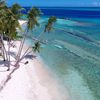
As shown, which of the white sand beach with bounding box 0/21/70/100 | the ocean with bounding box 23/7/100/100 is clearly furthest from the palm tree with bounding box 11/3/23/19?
the ocean with bounding box 23/7/100/100

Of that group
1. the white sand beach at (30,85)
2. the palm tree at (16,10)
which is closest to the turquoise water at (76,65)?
the white sand beach at (30,85)

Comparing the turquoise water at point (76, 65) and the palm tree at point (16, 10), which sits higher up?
the palm tree at point (16, 10)

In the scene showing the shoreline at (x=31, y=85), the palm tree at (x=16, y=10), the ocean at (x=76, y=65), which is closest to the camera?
the shoreline at (x=31, y=85)

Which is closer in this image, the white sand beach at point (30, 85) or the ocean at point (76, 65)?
the white sand beach at point (30, 85)

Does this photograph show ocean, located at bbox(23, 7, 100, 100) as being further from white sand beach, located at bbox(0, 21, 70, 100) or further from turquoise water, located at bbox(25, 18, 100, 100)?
white sand beach, located at bbox(0, 21, 70, 100)

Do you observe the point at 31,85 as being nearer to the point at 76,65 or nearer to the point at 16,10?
the point at 16,10

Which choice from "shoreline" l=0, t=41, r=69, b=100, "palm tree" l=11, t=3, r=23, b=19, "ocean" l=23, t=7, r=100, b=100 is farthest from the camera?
"palm tree" l=11, t=3, r=23, b=19

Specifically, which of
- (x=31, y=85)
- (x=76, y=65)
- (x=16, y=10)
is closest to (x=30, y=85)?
(x=31, y=85)

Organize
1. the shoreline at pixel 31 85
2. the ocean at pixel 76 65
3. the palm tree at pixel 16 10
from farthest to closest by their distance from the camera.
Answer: the palm tree at pixel 16 10
the ocean at pixel 76 65
the shoreline at pixel 31 85

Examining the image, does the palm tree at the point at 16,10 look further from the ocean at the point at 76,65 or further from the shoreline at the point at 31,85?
the ocean at the point at 76,65

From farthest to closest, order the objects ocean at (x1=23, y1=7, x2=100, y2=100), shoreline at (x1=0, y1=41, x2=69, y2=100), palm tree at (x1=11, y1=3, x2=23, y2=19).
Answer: palm tree at (x1=11, y1=3, x2=23, y2=19) < ocean at (x1=23, y1=7, x2=100, y2=100) < shoreline at (x1=0, y1=41, x2=69, y2=100)
